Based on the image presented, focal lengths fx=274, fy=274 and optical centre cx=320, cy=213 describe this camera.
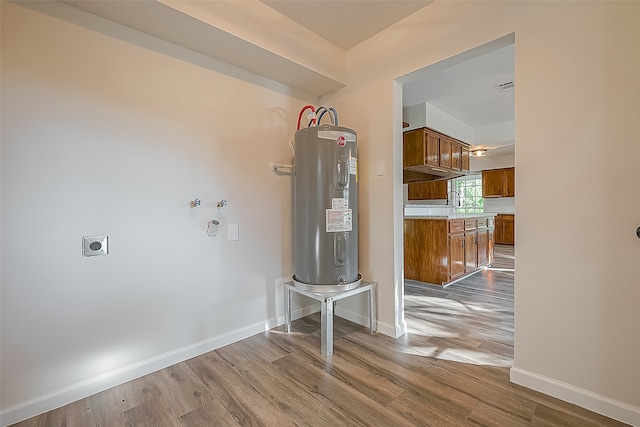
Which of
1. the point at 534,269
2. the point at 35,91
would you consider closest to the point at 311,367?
the point at 534,269

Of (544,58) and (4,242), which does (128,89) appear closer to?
(4,242)

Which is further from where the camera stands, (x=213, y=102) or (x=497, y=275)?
(x=497, y=275)

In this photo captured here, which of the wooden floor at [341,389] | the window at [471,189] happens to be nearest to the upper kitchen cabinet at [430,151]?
the wooden floor at [341,389]

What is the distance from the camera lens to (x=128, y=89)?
5.44 feet

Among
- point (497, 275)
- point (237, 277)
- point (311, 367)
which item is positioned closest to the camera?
point (311, 367)

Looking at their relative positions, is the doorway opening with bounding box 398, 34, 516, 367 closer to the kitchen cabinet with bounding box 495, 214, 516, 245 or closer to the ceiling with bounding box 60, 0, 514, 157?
the ceiling with bounding box 60, 0, 514, 157

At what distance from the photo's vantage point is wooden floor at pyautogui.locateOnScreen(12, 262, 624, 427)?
1330 mm

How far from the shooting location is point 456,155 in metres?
4.49

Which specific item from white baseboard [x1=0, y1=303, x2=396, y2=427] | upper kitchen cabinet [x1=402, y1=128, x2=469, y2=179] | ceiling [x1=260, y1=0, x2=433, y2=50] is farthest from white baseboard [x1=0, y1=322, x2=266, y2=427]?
upper kitchen cabinet [x1=402, y1=128, x2=469, y2=179]

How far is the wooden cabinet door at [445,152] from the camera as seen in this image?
411 cm

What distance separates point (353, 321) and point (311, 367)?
2.59 ft

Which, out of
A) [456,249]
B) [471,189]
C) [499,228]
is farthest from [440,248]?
[471,189]

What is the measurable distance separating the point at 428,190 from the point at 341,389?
4278 millimetres

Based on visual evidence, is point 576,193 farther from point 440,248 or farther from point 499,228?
point 499,228
